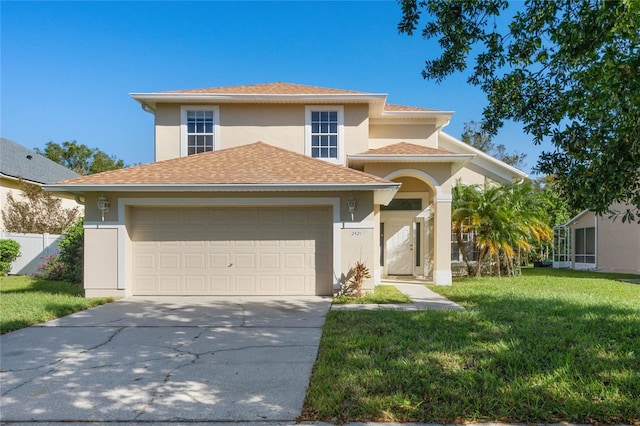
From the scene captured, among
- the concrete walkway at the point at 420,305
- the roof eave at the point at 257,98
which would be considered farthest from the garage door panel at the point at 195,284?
the roof eave at the point at 257,98

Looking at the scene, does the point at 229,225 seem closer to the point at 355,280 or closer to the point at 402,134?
the point at 355,280

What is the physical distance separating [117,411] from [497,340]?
483cm

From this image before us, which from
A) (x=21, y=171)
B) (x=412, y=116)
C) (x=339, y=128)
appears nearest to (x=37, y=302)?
(x=339, y=128)

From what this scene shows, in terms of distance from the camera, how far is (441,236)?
12.6m

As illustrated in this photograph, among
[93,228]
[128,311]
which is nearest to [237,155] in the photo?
[93,228]

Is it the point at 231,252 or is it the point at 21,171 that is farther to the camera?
the point at 21,171

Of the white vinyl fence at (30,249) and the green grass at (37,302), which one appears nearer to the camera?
the green grass at (37,302)

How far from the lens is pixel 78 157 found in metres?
42.3

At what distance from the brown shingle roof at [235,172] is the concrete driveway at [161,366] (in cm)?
328

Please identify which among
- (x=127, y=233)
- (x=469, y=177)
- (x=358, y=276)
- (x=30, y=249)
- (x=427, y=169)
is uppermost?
(x=469, y=177)

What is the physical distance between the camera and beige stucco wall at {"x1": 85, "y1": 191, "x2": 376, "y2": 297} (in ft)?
33.4

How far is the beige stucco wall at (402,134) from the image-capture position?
49.5ft

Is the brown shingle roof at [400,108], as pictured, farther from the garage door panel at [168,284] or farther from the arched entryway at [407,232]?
the garage door panel at [168,284]

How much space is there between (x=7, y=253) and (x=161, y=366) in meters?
14.5
